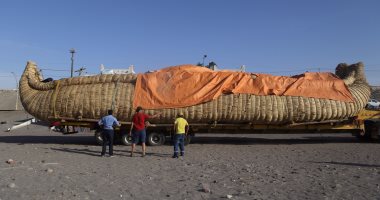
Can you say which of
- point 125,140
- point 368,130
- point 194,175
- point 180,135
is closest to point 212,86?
point 180,135

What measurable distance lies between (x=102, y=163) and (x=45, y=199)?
4833 mm

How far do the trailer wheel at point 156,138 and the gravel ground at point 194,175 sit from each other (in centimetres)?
247

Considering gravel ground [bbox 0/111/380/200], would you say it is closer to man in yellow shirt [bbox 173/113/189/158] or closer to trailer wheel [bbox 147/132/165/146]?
man in yellow shirt [bbox 173/113/189/158]

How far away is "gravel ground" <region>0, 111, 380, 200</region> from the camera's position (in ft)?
25.1

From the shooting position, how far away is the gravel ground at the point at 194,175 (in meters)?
7.64

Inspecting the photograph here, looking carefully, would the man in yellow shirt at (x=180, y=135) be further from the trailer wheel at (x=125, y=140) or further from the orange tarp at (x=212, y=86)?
the trailer wheel at (x=125, y=140)

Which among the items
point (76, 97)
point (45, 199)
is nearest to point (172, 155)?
point (76, 97)

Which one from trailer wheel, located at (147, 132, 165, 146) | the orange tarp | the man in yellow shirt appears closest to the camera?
the man in yellow shirt

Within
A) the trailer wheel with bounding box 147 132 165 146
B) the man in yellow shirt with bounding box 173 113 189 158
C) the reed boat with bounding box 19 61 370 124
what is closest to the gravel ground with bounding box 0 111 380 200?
the man in yellow shirt with bounding box 173 113 189 158

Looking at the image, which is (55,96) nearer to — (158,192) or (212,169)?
(212,169)

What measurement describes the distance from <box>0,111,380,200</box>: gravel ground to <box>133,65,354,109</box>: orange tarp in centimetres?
275

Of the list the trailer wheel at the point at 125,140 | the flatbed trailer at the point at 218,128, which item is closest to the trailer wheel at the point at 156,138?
the flatbed trailer at the point at 218,128

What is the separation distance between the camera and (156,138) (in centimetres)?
1753

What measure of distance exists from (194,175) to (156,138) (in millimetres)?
7974
